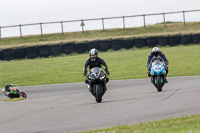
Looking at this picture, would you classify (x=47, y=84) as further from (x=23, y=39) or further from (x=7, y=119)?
(x=23, y=39)

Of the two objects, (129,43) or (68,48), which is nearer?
(129,43)

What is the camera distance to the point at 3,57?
1431 inches

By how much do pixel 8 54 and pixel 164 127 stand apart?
29.1m

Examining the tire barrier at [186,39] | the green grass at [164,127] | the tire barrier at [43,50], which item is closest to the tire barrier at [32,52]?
the tire barrier at [43,50]

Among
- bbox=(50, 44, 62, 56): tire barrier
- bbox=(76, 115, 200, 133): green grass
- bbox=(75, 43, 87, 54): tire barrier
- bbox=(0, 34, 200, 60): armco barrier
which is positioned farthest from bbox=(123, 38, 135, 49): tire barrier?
bbox=(76, 115, 200, 133): green grass

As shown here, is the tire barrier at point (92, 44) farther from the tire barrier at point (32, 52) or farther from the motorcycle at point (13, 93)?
the motorcycle at point (13, 93)

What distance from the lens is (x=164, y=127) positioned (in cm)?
852

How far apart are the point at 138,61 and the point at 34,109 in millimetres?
17522

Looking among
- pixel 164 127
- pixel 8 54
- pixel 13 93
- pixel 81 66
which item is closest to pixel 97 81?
pixel 13 93

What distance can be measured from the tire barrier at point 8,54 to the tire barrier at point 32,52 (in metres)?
1.16

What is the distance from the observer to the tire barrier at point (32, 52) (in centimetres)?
3634

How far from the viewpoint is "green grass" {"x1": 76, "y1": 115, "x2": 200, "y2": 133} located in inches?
316

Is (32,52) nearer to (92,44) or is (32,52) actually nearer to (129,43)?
(92,44)

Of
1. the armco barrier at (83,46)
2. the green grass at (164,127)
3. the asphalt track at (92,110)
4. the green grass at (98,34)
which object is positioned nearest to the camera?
the green grass at (164,127)
